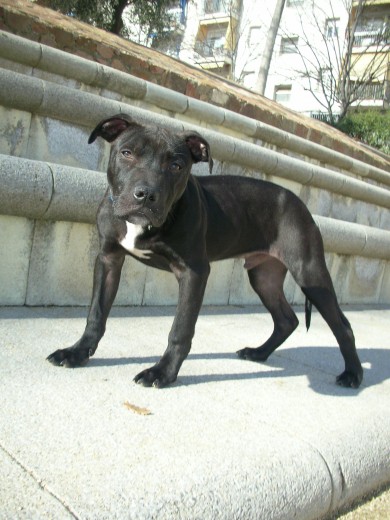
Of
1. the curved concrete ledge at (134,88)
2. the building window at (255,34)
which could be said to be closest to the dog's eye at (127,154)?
the curved concrete ledge at (134,88)

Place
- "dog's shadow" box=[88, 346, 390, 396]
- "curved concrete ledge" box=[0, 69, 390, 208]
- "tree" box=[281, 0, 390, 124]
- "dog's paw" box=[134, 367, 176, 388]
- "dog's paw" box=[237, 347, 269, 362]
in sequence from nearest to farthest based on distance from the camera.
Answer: "dog's paw" box=[134, 367, 176, 388]
"dog's shadow" box=[88, 346, 390, 396]
"dog's paw" box=[237, 347, 269, 362]
"curved concrete ledge" box=[0, 69, 390, 208]
"tree" box=[281, 0, 390, 124]

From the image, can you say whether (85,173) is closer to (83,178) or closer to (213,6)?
(83,178)

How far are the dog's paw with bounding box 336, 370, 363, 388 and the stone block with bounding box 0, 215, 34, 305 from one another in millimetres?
2246

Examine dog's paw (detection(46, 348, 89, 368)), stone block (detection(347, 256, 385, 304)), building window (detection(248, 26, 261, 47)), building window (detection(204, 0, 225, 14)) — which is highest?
building window (detection(204, 0, 225, 14))

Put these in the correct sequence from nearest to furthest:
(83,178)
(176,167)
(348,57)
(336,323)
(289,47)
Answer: (176,167)
(336,323)
(83,178)
(348,57)
(289,47)

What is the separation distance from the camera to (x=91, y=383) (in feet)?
8.68

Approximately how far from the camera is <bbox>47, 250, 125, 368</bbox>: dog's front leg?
9.48 ft

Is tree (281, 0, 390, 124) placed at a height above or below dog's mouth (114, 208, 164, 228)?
above

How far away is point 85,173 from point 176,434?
257cm

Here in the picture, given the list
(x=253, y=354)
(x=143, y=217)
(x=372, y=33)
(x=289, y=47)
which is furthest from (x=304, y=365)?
(x=289, y=47)

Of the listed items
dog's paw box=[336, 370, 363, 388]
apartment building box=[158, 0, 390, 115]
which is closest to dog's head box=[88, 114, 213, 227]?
dog's paw box=[336, 370, 363, 388]

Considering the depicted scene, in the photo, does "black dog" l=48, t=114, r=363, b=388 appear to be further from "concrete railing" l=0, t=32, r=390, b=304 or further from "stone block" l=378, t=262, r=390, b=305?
"stone block" l=378, t=262, r=390, b=305

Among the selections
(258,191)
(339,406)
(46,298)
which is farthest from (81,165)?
(339,406)

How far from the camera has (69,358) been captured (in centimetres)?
284
